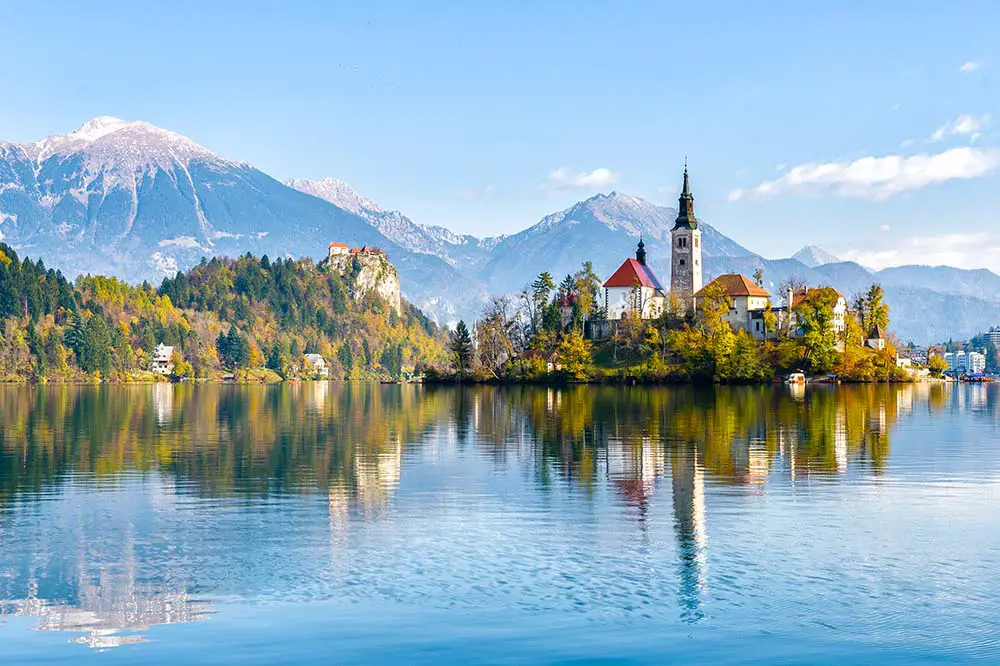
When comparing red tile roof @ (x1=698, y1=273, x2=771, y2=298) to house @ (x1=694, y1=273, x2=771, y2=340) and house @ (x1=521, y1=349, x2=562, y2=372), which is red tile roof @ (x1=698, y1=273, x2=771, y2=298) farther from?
house @ (x1=521, y1=349, x2=562, y2=372)

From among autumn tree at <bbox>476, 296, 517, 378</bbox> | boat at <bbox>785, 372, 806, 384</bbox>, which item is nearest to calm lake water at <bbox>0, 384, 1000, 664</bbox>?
boat at <bbox>785, 372, 806, 384</bbox>

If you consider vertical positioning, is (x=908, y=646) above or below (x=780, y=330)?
below

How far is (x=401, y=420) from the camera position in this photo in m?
85.4

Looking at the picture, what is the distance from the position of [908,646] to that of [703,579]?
578cm

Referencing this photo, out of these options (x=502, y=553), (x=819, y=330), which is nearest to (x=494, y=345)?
(x=819, y=330)

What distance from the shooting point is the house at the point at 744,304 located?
614ft

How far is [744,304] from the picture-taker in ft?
622

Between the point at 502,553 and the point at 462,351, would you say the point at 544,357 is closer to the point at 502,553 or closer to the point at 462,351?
the point at 462,351

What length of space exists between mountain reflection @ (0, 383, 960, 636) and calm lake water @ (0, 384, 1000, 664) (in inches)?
7.0

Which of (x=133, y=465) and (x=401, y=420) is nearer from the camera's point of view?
(x=133, y=465)

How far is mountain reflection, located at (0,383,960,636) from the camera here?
2641cm

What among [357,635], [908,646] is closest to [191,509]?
[357,635]

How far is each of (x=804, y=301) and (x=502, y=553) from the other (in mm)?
150493

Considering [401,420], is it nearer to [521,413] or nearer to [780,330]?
[521,413]
